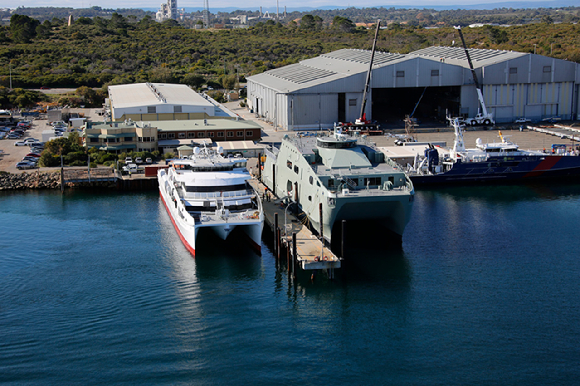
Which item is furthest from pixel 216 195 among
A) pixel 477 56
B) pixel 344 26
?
pixel 344 26

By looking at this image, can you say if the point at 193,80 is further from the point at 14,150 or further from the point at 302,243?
the point at 302,243

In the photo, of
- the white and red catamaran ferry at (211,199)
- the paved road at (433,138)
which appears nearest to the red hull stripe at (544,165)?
the paved road at (433,138)

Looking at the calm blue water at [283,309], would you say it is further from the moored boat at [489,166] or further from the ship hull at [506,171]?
the moored boat at [489,166]

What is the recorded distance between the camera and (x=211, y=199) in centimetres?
4197

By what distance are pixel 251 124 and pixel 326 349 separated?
155 feet

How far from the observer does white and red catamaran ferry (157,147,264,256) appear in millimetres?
39469

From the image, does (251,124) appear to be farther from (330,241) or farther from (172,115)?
(330,241)

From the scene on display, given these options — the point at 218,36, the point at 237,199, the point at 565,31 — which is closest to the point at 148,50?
the point at 218,36

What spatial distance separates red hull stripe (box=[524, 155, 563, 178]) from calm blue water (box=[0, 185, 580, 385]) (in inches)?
570

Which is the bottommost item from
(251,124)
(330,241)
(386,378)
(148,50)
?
(386,378)

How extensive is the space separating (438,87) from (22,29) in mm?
108570

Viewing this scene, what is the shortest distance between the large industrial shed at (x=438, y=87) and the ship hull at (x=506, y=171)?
75.7 feet

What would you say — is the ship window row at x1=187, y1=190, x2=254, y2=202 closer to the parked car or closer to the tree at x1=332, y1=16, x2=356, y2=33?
the parked car

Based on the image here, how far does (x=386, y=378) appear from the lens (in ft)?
86.4
